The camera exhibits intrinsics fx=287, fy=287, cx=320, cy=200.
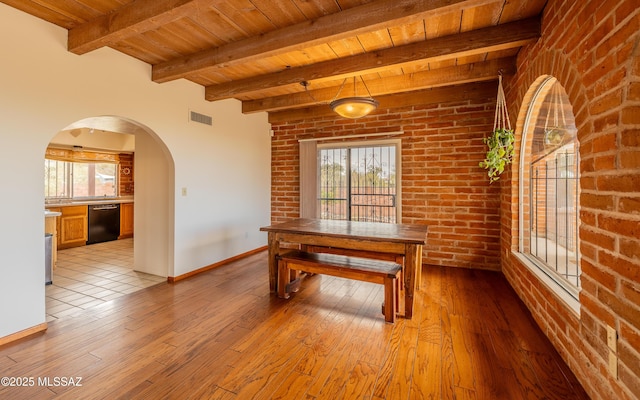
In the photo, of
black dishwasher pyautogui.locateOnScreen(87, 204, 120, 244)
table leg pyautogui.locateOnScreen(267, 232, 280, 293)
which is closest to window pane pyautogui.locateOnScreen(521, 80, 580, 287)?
table leg pyautogui.locateOnScreen(267, 232, 280, 293)

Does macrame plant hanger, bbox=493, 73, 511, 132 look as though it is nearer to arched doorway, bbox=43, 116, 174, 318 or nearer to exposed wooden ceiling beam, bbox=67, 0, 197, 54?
exposed wooden ceiling beam, bbox=67, 0, 197, 54

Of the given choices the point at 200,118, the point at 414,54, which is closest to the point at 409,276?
the point at 414,54

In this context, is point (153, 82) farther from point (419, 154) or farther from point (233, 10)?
point (419, 154)

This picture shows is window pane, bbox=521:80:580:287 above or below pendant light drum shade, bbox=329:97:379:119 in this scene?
below

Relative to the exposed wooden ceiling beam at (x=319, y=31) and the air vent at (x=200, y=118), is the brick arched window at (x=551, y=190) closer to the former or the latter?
the exposed wooden ceiling beam at (x=319, y=31)

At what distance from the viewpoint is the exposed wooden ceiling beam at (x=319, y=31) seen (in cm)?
194

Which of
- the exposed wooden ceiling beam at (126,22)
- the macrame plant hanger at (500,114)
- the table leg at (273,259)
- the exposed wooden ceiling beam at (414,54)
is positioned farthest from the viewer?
the table leg at (273,259)

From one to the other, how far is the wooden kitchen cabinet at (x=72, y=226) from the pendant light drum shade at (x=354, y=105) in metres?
5.55

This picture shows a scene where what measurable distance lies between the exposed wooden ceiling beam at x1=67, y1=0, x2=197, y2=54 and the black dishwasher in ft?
14.6

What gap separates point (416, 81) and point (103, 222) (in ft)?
21.3

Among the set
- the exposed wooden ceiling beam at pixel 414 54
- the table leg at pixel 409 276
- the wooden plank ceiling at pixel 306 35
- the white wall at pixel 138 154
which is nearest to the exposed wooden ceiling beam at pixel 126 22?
the wooden plank ceiling at pixel 306 35

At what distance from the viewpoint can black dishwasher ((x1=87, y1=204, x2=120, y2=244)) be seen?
18.9 feet

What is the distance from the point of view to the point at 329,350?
2.02 m

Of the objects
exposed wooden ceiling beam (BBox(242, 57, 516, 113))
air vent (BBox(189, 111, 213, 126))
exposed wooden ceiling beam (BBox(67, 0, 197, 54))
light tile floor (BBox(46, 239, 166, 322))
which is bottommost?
light tile floor (BBox(46, 239, 166, 322))
